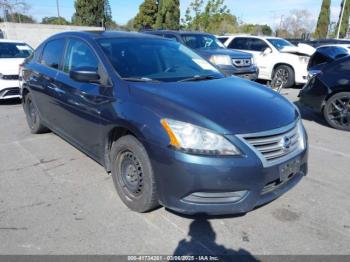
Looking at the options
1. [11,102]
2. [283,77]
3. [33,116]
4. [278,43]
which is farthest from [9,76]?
Result: [278,43]

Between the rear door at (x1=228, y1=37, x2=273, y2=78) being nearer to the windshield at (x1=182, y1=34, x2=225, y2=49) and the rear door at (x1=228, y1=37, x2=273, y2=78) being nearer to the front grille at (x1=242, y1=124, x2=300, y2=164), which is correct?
the windshield at (x1=182, y1=34, x2=225, y2=49)

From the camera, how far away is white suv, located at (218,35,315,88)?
35.1 ft

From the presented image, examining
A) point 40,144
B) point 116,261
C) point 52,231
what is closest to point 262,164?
point 116,261

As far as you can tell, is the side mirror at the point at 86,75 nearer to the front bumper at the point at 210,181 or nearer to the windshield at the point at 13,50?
the front bumper at the point at 210,181

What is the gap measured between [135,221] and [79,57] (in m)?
2.13

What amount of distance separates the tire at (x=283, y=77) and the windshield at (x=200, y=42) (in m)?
2.20

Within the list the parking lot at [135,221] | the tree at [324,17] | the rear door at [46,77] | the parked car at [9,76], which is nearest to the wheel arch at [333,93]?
the parking lot at [135,221]

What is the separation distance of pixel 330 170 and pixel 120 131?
2825 millimetres

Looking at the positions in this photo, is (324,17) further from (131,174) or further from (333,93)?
(131,174)

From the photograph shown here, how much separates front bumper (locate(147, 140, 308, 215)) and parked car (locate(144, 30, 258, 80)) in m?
6.61

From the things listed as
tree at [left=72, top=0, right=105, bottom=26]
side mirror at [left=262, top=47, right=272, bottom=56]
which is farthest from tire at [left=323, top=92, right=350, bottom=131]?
tree at [left=72, top=0, right=105, bottom=26]

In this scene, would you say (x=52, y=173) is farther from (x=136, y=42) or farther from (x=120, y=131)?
(x=136, y=42)

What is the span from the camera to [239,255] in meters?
2.68

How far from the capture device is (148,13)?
1848 inches
